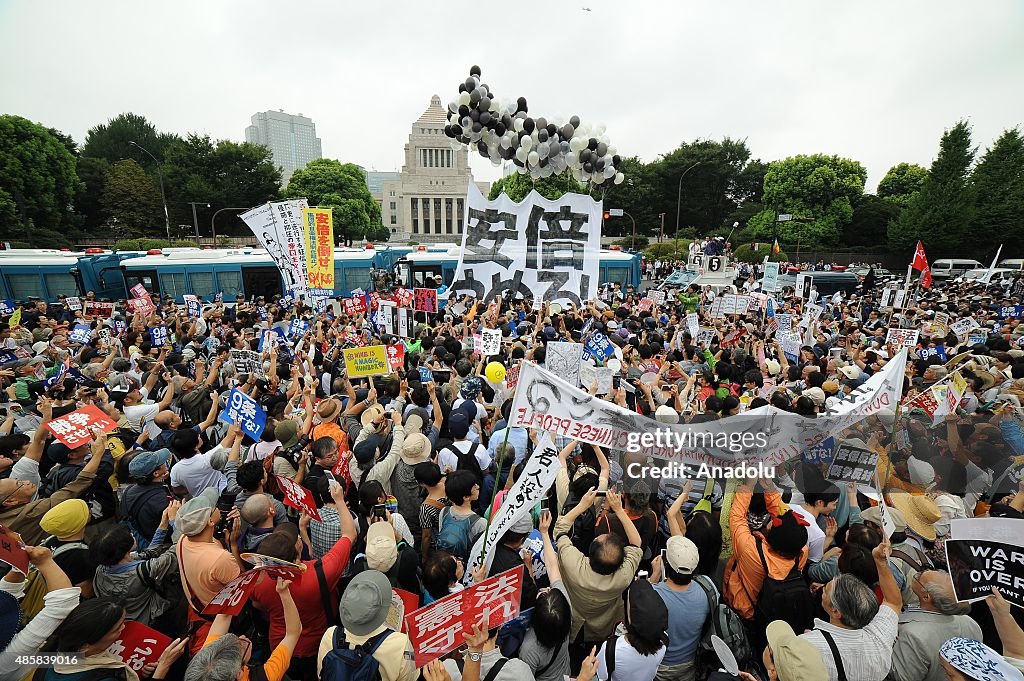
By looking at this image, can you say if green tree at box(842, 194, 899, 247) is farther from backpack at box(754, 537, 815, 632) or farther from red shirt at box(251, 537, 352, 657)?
red shirt at box(251, 537, 352, 657)

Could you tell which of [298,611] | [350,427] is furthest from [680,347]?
[298,611]

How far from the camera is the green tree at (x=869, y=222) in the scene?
4269cm

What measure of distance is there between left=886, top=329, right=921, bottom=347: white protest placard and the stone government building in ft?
233

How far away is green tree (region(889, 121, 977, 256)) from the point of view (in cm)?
3262

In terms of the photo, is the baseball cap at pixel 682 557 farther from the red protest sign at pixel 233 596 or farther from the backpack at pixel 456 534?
the red protest sign at pixel 233 596

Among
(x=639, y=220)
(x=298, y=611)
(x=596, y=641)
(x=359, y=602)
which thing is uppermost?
(x=639, y=220)

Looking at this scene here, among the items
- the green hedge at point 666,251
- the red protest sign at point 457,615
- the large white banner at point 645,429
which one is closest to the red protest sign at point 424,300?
the large white banner at point 645,429

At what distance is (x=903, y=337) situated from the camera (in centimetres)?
798

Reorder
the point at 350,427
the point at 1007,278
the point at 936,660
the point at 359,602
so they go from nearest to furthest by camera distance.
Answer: the point at 359,602 → the point at 936,660 → the point at 350,427 → the point at 1007,278

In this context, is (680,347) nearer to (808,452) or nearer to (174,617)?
(808,452)

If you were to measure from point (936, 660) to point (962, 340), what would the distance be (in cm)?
1020

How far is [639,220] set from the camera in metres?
52.3

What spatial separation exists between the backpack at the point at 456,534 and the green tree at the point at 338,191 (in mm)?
50455

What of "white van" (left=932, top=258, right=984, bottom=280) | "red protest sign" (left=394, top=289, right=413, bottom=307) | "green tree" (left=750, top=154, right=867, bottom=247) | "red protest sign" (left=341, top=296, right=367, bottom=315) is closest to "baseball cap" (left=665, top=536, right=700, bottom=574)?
"red protest sign" (left=394, top=289, right=413, bottom=307)
